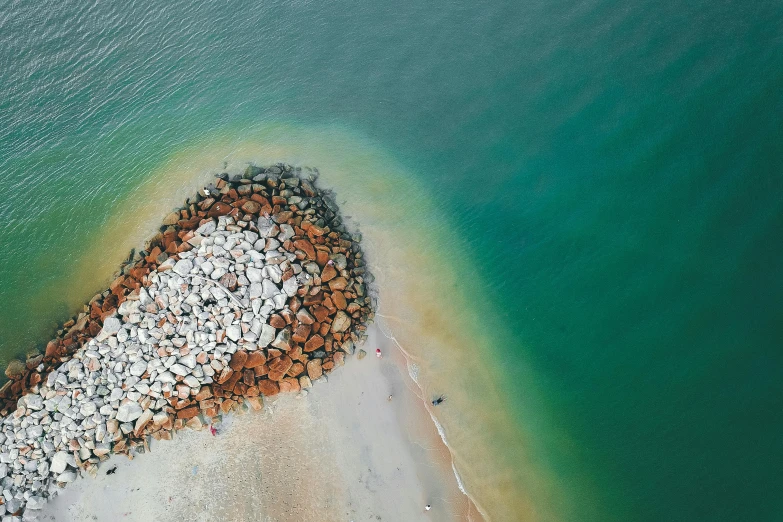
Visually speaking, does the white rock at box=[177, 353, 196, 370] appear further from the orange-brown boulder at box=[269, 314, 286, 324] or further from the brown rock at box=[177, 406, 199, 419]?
the orange-brown boulder at box=[269, 314, 286, 324]

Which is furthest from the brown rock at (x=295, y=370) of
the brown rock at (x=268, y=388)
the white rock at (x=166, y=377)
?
the white rock at (x=166, y=377)

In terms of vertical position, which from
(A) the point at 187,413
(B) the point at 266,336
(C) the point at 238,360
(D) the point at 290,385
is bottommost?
(A) the point at 187,413

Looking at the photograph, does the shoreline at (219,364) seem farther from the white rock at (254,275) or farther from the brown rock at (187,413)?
the white rock at (254,275)

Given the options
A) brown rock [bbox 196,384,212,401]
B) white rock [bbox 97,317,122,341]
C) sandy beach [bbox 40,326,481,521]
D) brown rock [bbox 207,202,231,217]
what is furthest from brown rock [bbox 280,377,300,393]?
brown rock [bbox 207,202,231,217]

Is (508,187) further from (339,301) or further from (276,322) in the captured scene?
(276,322)

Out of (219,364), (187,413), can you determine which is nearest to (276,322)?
(219,364)

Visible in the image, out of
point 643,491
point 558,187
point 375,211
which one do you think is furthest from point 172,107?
point 643,491

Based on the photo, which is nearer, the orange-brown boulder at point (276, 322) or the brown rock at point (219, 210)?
the orange-brown boulder at point (276, 322)
